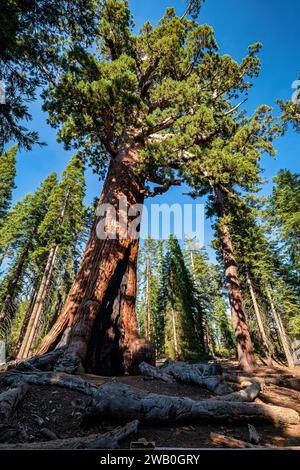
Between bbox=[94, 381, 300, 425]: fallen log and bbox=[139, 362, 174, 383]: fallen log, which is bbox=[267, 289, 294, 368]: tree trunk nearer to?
bbox=[139, 362, 174, 383]: fallen log

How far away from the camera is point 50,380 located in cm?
410

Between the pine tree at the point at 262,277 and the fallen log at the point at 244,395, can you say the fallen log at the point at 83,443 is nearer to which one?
the fallen log at the point at 244,395

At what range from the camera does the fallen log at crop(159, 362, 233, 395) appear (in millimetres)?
4926

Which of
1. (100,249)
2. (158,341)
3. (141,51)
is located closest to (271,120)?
(141,51)

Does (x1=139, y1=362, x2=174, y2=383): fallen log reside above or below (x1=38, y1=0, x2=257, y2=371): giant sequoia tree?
below

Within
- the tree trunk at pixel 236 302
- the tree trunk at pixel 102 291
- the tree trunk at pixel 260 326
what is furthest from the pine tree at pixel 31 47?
the tree trunk at pixel 260 326

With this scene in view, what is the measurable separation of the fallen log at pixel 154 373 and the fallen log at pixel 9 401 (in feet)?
10.7

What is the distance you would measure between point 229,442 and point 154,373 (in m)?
3.65

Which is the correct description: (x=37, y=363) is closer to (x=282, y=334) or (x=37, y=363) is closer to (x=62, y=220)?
(x=62, y=220)

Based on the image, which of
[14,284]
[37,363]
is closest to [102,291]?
[37,363]

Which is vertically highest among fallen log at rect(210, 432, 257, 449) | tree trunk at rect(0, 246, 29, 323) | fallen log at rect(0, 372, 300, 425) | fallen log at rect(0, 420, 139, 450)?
tree trunk at rect(0, 246, 29, 323)

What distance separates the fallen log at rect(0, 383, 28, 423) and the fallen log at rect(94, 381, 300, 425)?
3.40ft

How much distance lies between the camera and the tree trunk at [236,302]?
9297 mm

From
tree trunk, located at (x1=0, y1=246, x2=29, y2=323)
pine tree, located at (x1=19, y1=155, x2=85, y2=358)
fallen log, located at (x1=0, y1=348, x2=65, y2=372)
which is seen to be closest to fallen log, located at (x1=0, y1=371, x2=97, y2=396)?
fallen log, located at (x1=0, y1=348, x2=65, y2=372)
